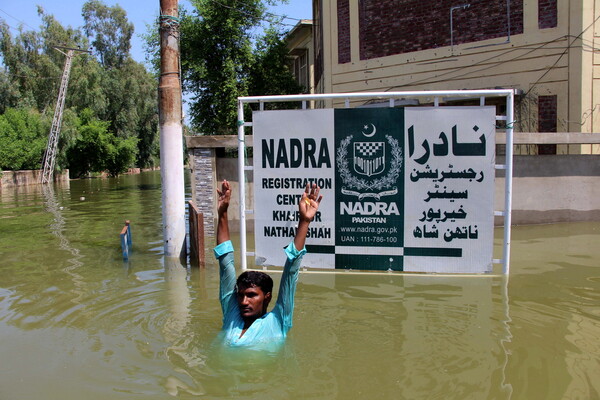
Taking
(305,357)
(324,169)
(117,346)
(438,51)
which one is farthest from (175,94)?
(438,51)

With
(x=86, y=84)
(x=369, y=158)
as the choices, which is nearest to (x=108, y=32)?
(x=86, y=84)

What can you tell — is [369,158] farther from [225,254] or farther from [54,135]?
[54,135]

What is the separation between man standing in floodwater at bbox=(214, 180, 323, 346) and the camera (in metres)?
3.96

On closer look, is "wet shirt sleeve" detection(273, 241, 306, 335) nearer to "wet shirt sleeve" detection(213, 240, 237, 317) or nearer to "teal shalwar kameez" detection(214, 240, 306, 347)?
"teal shalwar kameez" detection(214, 240, 306, 347)

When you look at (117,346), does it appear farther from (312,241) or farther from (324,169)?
(324,169)

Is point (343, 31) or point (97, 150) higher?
point (343, 31)

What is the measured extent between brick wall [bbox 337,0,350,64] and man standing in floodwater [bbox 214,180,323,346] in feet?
45.0

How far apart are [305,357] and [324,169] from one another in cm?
222

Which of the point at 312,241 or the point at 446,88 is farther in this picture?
the point at 446,88

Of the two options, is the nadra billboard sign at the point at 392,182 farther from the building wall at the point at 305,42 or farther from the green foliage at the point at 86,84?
the green foliage at the point at 86,84

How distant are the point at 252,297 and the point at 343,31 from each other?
1434 centimetres

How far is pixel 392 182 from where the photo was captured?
19.1 feet

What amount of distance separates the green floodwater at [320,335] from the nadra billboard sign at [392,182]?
24.1 inches

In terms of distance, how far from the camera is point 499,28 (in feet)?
46.1
